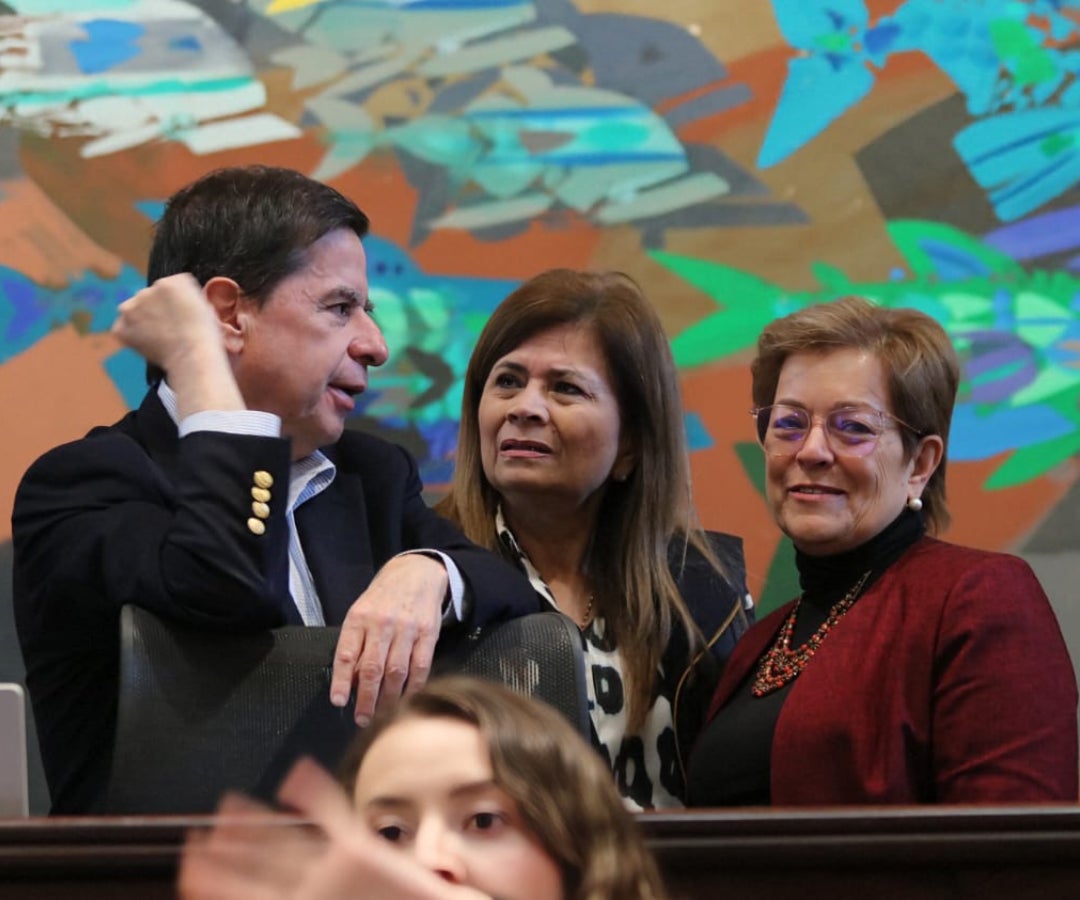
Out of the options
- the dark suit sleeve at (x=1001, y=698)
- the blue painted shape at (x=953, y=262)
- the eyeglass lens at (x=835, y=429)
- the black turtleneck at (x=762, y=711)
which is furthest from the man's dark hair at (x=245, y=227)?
the blue painted shape at (x=953, y=262)

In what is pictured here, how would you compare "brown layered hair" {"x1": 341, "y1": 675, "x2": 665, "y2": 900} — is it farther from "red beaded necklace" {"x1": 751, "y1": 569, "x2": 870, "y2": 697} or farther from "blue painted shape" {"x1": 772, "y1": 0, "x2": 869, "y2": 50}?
"blue painted shape" {"x1": 772, "y1": 0, "x2": 869, "y2": 50}

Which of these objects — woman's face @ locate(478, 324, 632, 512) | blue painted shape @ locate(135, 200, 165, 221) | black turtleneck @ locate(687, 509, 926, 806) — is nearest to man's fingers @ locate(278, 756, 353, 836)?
black turtleneck @ locate(687, 509, 926, 806)

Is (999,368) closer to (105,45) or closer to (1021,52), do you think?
(1021,52)

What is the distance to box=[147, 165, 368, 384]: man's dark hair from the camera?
86.8 inches

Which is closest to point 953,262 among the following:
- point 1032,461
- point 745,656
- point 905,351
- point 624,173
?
point 1032,461

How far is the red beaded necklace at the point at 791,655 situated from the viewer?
7.22ft

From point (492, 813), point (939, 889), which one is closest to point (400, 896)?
point (492, 813)

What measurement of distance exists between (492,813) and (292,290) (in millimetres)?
1202

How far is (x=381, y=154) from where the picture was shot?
3.35 m

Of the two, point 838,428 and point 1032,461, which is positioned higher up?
point 838,428

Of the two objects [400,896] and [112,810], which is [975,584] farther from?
[400,896]

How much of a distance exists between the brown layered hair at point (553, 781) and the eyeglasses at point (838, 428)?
3.46 feet

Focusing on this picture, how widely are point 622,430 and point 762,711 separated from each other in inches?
24.1

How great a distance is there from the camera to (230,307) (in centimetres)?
220
